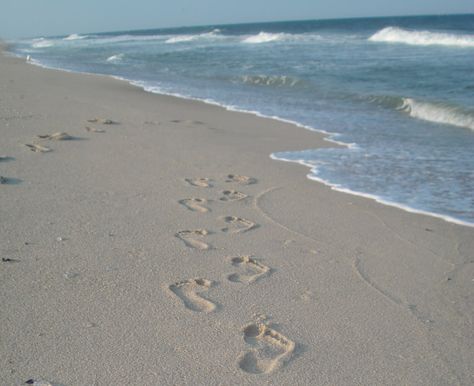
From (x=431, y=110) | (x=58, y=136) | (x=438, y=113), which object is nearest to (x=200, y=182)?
(x=58, y=136)

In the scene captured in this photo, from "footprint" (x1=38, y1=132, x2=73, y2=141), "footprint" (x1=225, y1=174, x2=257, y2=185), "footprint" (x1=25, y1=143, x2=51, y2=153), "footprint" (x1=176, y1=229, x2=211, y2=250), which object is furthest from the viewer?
"footprint" (x1=38, y1=132, x2=73, y2=141)

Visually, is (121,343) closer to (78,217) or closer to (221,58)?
(78,217)

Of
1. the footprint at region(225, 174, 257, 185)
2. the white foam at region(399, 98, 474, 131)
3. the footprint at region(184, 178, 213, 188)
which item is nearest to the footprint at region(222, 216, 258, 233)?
the footprint at region(184, 178, 213, 188)

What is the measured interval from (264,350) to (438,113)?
787 centimetres

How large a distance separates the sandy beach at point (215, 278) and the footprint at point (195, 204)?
2 centimetres

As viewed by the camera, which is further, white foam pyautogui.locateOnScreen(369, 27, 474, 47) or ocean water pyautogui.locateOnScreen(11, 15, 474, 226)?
white foam pyautogui.locateOnScreen(369, 27, 474, 47)

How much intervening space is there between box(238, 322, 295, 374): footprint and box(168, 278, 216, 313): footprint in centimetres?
28

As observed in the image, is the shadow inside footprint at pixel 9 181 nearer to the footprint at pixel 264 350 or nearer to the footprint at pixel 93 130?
the footprint at pixel 93 130

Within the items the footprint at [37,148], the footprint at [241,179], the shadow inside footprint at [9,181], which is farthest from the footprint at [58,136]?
the footprint at [241,179]

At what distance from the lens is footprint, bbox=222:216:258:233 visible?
3918 mm

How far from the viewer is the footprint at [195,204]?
4.29 metres

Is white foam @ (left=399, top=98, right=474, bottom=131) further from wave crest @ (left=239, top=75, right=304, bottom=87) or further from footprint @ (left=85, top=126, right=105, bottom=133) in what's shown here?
→ footprint @ (left=85, top=126, right=105, bottom=133)

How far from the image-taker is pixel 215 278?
3145mm

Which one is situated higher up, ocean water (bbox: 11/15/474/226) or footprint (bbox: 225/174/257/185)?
footprint (bbox: 225/174/257/185)
